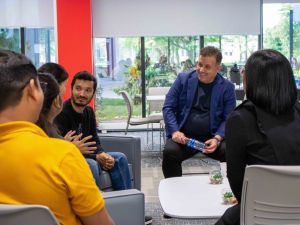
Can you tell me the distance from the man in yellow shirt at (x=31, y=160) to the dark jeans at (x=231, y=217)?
80 centimetres

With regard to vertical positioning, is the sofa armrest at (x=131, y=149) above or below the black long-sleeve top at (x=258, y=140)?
below

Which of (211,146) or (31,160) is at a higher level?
(31,160)

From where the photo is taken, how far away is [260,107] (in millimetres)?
1842

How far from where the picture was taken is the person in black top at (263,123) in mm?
1752

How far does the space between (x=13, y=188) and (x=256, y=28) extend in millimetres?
6887

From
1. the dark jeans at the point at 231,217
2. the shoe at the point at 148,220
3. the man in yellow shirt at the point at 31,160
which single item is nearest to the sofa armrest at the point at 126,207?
the dark jeans at the point at 231,217

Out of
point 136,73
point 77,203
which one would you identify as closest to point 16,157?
point 77,203

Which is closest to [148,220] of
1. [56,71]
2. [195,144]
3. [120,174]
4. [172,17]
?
[120,174]

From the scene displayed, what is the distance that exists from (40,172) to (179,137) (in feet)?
7.73

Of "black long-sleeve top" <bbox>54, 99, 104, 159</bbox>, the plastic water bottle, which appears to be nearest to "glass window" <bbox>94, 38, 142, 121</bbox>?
"black long-sleeve top" <bbox>54, 99, 104, 159</bbox>

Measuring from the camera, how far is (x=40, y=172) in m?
1.16

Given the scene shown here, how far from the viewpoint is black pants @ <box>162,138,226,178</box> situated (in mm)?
3469

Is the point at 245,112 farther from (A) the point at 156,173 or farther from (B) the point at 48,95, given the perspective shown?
(A) the point at 156,173

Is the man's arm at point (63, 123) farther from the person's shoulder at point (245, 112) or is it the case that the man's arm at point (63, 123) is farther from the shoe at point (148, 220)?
the person's shoulder at point (245, 112)
